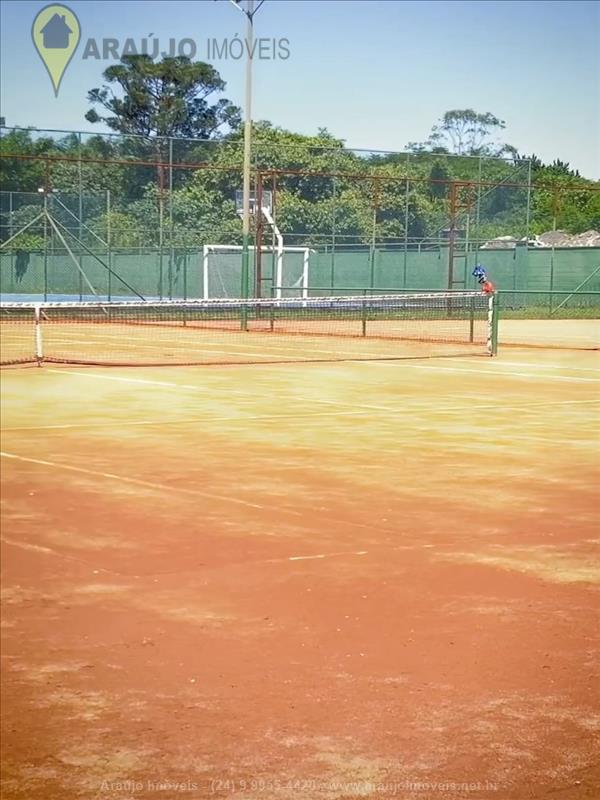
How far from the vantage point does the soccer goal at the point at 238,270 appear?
33969 millimetres

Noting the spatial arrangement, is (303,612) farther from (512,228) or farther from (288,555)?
(512,228)

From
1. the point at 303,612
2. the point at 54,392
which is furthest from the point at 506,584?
the point at 54,392

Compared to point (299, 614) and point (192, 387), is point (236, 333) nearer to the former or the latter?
point (192, 387)

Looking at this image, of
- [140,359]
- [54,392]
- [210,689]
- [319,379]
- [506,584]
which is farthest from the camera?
[140,359]

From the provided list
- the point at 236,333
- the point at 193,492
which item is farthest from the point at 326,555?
the point at 236,333

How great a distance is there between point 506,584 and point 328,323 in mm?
22371

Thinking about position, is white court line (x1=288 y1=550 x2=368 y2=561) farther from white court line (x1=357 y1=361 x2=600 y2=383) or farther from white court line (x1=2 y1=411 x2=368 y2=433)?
white court line (x1=357 y1=361 x2=600 y2=383)

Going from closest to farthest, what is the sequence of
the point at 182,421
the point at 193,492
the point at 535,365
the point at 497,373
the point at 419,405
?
the point at 193,492, the point at 182,421, the point at 419,405, the point at 497,373, the point at 535,365

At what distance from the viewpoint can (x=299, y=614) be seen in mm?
4574

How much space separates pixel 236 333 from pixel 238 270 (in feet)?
38.1

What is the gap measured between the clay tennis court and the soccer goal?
81.3ft

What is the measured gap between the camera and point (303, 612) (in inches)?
181

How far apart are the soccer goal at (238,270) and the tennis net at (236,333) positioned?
388 centimetres

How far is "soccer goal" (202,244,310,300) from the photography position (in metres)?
34.0
